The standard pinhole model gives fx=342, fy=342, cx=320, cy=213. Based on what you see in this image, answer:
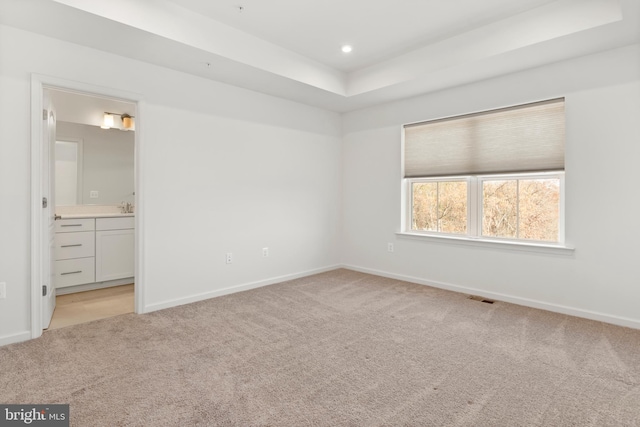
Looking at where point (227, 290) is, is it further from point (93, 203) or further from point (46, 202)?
point (93, 203)

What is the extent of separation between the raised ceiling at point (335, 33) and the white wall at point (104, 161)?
2.10 m

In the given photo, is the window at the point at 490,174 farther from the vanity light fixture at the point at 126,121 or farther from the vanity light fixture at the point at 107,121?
the vanity light fixture at the point at 107,121

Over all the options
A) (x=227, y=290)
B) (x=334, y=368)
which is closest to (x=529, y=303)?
(x=334, y=368)

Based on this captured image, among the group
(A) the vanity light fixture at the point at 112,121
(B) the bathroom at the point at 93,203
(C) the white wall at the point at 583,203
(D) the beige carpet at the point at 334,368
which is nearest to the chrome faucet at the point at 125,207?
(B) the bathroom at the point at 93,203

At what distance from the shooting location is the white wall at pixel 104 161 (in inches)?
183

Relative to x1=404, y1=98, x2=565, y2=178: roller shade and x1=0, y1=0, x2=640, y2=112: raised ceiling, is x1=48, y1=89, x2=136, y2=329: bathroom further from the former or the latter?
x1=404, y1=98, x2=565, y2=178: roller shade

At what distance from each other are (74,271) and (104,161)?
1.60 m

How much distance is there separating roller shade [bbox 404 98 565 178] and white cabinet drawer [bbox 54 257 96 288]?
13.8ft

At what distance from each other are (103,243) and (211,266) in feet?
5.23

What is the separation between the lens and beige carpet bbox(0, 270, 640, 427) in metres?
1.81

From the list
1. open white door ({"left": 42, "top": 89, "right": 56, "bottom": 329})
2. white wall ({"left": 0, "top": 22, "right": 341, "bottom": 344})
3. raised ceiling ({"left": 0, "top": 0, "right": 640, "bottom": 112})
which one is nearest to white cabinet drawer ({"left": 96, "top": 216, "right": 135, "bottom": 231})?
open white door ({"left": 42, "top": 89, "right": 56, "bottom": 329})

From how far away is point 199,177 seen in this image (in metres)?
3.73

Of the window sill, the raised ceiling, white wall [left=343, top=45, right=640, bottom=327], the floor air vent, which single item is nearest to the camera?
the raised ceiling

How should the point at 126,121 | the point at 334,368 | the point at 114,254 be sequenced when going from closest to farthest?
the point at 334,368 → the point at 114,254 → the point at 126,121
